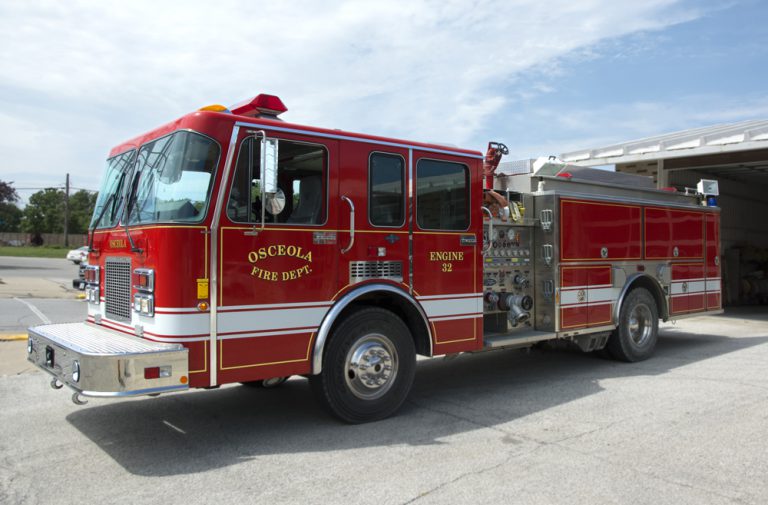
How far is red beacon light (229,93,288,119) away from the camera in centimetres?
501

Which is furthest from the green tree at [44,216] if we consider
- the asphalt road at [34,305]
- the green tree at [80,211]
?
the asphalt road at [34,305]

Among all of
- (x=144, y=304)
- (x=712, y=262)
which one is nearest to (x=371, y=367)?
(x=144, y=304)

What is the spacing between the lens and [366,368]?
5.34 m

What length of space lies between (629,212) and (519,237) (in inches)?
75.5

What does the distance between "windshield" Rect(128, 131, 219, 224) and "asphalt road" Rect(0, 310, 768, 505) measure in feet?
5.97

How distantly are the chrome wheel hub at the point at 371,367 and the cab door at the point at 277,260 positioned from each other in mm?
445

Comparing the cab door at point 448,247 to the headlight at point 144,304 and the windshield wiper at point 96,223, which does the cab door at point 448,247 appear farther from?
the windshield wiper at point 96,223

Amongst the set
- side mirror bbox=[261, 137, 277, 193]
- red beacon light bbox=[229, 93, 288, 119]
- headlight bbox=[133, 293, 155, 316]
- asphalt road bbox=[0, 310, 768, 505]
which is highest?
red beacon light bbox=[229, 93, 288, 119]

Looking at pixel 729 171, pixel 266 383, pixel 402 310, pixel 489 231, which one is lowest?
pixel 266 383

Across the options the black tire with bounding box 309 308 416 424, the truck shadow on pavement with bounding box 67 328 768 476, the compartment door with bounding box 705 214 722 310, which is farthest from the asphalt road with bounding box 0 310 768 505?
the compartment door with bounding box 705 214 722 310

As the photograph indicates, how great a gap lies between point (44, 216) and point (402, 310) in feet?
288

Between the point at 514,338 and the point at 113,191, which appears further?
the point at 514,338

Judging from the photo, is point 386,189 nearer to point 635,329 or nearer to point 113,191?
point 113,191

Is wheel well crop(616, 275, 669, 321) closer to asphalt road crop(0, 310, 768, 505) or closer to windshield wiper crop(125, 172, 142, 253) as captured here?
asphalt road crop(0, 310, 768, 505)
